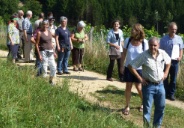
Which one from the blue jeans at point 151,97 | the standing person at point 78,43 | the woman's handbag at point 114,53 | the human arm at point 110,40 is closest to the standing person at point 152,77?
the blue jeans at point 151,97

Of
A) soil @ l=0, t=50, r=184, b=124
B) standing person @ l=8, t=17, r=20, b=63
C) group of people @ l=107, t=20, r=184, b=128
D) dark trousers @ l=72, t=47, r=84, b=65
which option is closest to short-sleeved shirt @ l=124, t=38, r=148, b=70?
group of people @ l=107, t=20, r=184, b=128

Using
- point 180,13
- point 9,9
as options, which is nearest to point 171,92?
point 9,9

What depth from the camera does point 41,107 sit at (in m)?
6.03

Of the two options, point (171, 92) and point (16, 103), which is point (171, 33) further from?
point (16, 103)

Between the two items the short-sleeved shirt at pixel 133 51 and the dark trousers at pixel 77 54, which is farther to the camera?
the dark trousers at pixel 77 54

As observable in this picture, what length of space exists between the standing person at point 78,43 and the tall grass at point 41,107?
12.4 feet

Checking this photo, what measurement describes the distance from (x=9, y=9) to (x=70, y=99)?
3715cm

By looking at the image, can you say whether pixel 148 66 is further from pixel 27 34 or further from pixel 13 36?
pixel 27 34

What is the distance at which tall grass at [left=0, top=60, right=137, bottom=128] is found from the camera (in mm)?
5383

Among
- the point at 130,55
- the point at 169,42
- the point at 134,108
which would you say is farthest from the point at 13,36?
the point at 130,55

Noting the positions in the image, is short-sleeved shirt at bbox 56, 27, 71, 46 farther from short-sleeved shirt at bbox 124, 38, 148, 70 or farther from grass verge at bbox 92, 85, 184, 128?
short-sleeved shirt at bbox 124, 38, 148, 70

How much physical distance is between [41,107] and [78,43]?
6.01 metres

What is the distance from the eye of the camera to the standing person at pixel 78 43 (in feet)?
38.5

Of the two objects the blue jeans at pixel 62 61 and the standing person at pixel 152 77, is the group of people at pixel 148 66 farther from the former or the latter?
the blue jeans at pixel 62 61
